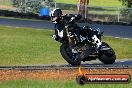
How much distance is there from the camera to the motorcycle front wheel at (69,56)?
52.5ft

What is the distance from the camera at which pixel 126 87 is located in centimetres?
1033

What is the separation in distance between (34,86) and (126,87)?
2025 millimetres

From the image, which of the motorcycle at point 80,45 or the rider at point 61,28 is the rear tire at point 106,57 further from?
the rider at point 61,28

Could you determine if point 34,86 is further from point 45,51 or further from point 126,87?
point 45,51

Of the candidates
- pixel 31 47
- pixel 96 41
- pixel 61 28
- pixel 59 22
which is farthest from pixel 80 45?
pixel 31 47

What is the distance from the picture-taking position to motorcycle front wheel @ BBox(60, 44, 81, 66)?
16000mm

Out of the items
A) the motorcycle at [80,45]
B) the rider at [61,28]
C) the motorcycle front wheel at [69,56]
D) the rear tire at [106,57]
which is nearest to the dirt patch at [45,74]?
the motorcycle front wheel at [69,56]

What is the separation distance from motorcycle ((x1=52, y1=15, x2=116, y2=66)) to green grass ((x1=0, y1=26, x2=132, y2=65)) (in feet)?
7.12

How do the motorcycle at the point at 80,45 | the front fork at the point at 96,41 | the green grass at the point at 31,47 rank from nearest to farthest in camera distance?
the motorcycle at the point at 80,45, the front fork at the point at 96,41, the green grass at the point at 31,47

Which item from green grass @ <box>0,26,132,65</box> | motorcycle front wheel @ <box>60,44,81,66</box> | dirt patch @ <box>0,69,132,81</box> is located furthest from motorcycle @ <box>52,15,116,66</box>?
green grass @ <box>0,26,132,65</box>

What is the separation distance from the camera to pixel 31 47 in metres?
22.5

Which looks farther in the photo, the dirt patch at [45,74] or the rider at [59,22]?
the rider at [59,22]

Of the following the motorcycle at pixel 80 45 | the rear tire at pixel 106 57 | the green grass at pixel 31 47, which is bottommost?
the green grass at pixel 31 47

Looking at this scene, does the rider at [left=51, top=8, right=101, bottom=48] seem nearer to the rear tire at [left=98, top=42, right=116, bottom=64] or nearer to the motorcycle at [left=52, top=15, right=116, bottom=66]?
the motorcycle at [left=52, top=15, right=116, bottom=66]
